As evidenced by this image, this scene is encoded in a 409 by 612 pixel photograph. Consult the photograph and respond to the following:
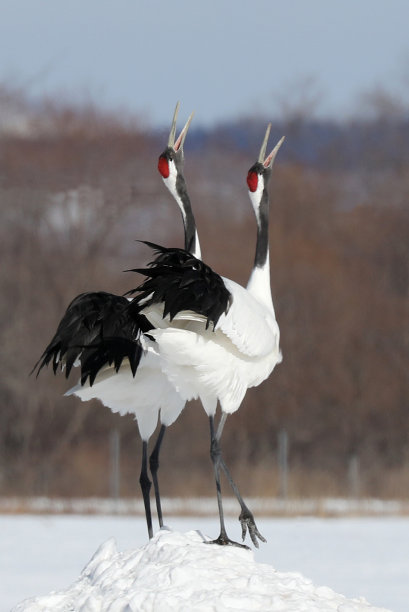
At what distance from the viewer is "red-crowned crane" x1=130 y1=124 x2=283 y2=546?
6258mm

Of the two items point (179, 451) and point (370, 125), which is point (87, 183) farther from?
point (370, 125)

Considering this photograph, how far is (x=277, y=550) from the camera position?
1177cm

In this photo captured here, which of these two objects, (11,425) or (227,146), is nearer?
(11,425)

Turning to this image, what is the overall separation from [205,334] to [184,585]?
1439 millimetres

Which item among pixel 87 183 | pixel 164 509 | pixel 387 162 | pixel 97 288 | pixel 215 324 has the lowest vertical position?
pixel 164 509

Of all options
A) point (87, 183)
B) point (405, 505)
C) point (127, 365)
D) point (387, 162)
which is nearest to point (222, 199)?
point (87, 183)

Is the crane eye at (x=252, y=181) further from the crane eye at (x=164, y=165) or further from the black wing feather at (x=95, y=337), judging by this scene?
the black wing feather at (x=95, y=337)

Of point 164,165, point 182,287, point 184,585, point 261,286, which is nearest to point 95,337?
point 182,287

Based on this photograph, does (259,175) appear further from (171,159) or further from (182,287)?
(182,287)

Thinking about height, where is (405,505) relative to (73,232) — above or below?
below

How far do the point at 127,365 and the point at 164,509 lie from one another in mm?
9311

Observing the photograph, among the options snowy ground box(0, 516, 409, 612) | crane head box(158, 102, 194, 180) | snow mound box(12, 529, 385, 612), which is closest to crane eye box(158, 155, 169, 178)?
crane head box(158, 102, 194, 180)

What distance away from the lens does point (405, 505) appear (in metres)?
16.8

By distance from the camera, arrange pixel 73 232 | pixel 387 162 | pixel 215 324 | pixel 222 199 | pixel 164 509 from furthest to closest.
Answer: pixel 387 162
pixel 222 199
pixel 73 232
pixel 164 509
pixel 215 324
